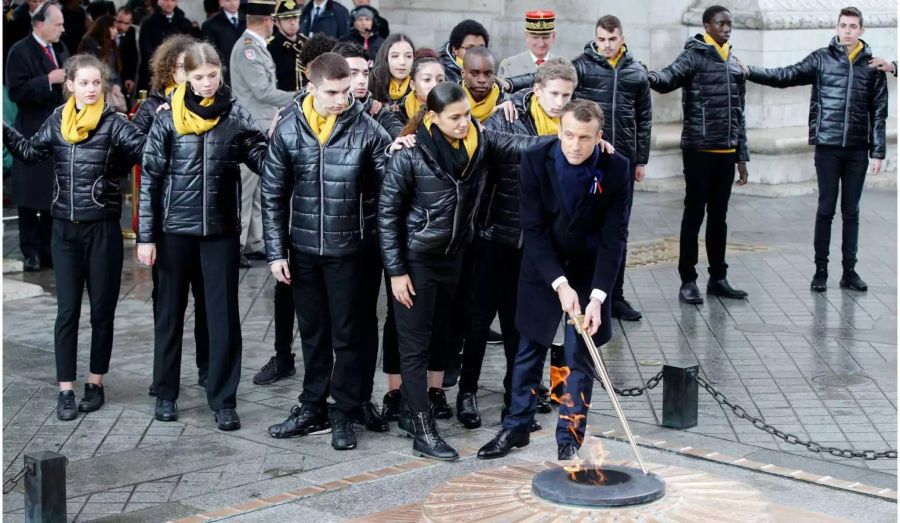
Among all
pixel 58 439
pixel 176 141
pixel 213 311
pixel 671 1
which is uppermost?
pixel 671 1

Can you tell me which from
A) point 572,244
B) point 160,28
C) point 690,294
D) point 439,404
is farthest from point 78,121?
point 160,28

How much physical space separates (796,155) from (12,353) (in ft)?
29.5

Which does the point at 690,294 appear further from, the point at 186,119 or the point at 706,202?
the point at 186,119

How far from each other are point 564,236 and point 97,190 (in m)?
2.48

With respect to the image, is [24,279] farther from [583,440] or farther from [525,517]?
[525,517]

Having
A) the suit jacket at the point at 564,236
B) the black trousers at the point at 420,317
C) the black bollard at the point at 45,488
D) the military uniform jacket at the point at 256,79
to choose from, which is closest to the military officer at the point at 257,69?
the military uniform jacket at the point at 256,79

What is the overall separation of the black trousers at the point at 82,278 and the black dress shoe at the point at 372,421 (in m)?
1.40

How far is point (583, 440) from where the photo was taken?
6469 mm

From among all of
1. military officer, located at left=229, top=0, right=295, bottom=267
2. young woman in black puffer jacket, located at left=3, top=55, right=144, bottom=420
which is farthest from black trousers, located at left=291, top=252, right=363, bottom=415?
military officer, located at left=229, top=0, right=295, bottom=267

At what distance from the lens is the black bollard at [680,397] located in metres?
7.07

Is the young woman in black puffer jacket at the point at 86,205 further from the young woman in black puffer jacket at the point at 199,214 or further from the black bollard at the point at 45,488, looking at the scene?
the black bollard at the point at 45,488

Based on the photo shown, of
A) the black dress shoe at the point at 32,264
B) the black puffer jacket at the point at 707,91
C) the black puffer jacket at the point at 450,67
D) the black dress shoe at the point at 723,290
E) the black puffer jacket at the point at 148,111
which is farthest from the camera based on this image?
the black dress shoe at the point at 32,264

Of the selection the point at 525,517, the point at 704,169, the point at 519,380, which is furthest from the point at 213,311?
the point at 704,169

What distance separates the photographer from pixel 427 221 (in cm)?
662
